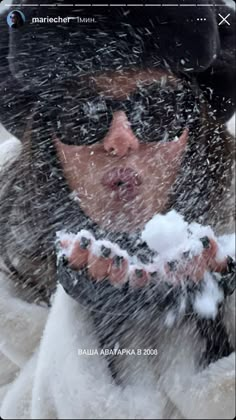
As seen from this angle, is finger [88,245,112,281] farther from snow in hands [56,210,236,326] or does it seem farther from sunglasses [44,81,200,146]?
sunglasses [44,81,200,146]

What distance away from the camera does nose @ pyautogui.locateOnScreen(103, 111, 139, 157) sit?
34.2 inches

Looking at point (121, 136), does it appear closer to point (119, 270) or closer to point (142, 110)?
point (142, 110)

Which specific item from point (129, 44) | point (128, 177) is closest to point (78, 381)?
point (128, 177)

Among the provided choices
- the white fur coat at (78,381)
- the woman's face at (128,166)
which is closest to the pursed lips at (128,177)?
the woman's face at (128,166)

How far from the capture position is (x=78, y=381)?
0.86m

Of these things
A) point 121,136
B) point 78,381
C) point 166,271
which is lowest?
point 78,381

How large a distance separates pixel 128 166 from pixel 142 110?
7cm

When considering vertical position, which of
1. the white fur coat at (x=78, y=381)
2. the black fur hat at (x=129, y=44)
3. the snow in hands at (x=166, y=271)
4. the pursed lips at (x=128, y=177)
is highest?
the black fur hat at (x=129, y=44)

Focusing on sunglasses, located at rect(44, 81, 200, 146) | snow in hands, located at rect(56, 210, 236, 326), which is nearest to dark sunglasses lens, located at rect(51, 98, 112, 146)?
sunglasses, located at rect(44, 81, 200, 146)

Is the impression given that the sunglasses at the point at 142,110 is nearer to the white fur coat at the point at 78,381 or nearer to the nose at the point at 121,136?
the nose at the point at 121,136

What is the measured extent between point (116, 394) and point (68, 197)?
0.25 m

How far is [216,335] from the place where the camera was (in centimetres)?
85

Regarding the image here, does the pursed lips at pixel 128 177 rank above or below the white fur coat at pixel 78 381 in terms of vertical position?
Result: above

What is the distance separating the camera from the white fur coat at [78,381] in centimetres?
84
